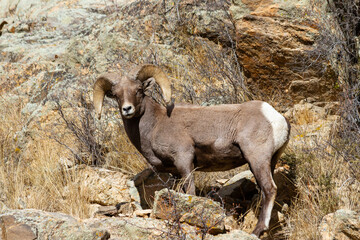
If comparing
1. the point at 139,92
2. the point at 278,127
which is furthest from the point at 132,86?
the point at 278,127

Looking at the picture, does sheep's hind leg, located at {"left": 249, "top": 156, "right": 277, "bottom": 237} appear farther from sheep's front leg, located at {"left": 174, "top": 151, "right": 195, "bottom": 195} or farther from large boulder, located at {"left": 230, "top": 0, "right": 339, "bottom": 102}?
large boulder, located at {"left": 230, "top": 0, "right": 339, "bottom": 102}

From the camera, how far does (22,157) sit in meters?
9.47

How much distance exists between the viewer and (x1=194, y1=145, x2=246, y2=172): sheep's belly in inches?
257

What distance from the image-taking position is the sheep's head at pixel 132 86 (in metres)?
6.82

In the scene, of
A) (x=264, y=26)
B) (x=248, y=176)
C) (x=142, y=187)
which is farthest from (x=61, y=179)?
(x=264, y=26)

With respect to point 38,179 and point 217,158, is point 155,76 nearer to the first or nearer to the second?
point 217,158

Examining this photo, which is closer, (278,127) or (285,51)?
(278,127)

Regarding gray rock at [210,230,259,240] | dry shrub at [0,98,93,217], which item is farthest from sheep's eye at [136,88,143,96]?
gray rock at [210,230,259,240]

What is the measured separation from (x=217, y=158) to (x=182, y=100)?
3.10 m

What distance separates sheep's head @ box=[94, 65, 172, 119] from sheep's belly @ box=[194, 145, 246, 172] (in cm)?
90

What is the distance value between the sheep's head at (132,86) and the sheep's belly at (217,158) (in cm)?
90

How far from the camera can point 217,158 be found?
659cm

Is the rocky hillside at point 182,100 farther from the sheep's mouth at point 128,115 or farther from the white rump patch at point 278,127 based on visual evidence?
the sheep's mouth at point 128,115

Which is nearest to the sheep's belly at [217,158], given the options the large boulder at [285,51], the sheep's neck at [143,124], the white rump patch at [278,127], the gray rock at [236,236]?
the white rump patch at [278,127]
